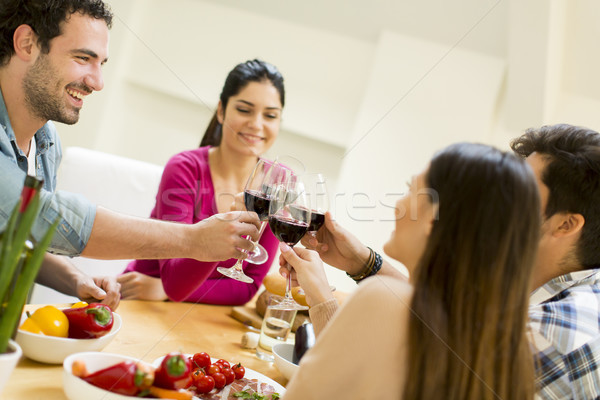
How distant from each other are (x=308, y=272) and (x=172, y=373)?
1.94 ft

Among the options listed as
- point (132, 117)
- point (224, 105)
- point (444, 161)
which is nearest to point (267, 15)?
point (132, 117)

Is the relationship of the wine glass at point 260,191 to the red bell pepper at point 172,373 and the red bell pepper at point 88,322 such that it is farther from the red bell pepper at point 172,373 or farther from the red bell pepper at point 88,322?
the red bell pepper at point 172,373

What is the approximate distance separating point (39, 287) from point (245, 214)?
1285 mm

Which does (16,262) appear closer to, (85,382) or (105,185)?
(85,382)

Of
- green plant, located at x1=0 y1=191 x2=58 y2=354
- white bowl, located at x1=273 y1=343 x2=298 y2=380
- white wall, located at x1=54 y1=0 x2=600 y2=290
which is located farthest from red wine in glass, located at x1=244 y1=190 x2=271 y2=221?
white wall, located at x1=54 y1=0 x2=600 y2=290

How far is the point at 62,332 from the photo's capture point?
1.13 m

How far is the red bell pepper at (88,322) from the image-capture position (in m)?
1.15

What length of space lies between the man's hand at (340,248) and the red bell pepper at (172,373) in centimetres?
79

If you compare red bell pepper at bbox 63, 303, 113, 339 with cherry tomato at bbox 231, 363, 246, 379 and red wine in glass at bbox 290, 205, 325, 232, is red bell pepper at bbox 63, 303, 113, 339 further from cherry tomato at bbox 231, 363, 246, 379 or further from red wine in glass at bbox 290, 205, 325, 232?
red wine in glass at bbox 290, 205, 325, 232

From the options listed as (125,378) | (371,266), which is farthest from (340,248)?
(125,378)

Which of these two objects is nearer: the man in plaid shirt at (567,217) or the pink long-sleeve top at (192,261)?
the man in plaid shirt at (567,217)

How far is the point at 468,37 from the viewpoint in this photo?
4.16 metres

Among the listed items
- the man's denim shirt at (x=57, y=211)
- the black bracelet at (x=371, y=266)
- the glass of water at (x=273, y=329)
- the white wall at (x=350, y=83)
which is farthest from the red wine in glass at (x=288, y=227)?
the white wall at (x=350, y=83)

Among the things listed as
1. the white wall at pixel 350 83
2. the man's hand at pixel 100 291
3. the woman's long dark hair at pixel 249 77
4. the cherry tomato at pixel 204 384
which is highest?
the white wall at pixel 350 83
